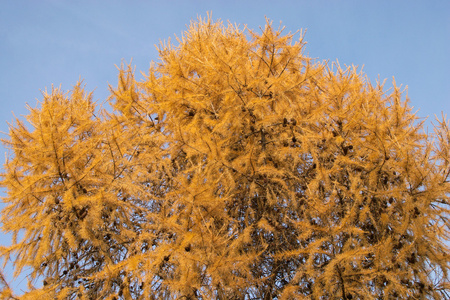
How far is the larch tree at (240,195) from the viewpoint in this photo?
2.75 meters

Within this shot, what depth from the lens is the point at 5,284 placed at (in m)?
2.88

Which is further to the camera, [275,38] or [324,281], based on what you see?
[275,38]

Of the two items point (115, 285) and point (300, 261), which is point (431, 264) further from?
point (115, 285)

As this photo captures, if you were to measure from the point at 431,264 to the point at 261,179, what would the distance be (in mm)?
1647

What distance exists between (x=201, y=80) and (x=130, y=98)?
0.99m

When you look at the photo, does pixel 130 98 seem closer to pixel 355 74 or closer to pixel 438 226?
pixel 355 74

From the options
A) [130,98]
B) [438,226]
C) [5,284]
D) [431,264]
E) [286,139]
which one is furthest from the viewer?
[130,98]

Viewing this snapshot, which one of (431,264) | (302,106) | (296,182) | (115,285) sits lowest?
(431,264)

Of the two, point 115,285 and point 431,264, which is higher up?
point 115,285

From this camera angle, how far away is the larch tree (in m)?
2.75

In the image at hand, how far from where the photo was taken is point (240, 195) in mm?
3863

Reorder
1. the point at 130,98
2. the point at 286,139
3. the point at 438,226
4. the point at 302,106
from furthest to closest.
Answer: the point at 130,98 < the point at 302,106 < the point at 286,139 < the point at 438,226

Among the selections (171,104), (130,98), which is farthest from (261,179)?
(130,98)

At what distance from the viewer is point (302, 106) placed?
4.11 meters
